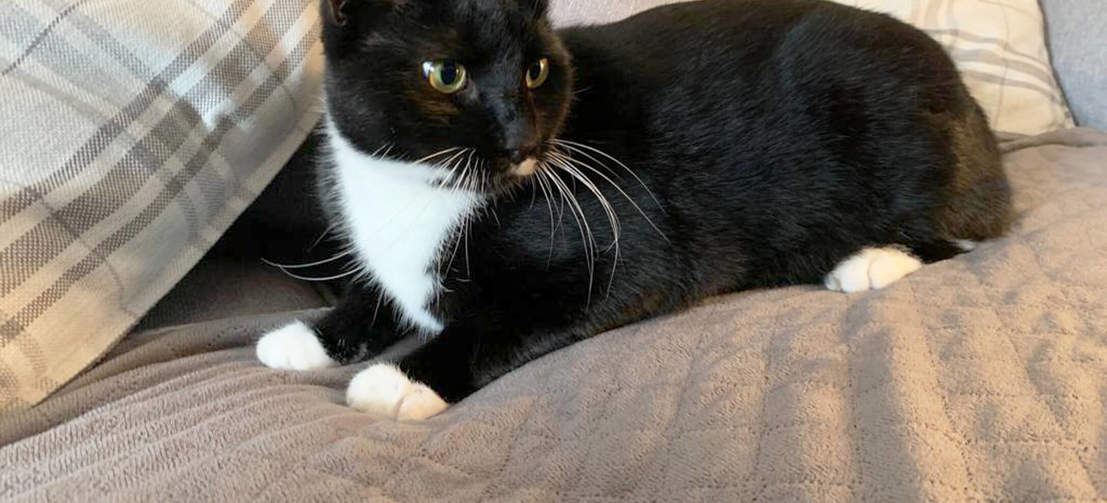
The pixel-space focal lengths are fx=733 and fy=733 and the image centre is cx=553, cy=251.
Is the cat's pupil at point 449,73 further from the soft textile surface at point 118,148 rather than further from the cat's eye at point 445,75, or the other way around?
the soft textile surface at point 118,148

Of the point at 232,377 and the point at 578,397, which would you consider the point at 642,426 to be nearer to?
the point at 578,397

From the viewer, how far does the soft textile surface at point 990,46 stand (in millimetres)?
1405

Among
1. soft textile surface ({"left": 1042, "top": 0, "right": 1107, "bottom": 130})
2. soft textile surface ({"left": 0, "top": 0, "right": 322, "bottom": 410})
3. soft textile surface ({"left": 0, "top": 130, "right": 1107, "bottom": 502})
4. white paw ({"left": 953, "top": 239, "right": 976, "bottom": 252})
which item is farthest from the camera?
soft textile surface ({"left": 1042, "top": 0, "right": 1107, "bottom": 130})

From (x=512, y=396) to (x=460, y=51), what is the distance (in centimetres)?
36

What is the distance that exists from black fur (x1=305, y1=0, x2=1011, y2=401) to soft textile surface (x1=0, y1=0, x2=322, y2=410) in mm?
198

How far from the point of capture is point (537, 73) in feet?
2.73

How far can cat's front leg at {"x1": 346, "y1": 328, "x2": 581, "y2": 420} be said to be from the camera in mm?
799

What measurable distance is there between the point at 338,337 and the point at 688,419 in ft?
1.66

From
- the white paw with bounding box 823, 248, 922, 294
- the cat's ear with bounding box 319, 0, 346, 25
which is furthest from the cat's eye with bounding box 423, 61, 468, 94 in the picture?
the white paw with bounding box 823, 248, 922, 294

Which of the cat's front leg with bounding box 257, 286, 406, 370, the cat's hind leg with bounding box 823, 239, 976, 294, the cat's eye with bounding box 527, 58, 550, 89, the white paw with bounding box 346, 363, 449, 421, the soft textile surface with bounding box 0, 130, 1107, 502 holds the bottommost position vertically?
the cat's front leg with bounding box 257, 286, 406, 370

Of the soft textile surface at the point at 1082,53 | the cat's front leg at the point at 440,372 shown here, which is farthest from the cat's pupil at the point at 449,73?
the soft textile surface at the point at 1082,53

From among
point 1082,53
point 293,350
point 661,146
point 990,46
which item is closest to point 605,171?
point 661,146

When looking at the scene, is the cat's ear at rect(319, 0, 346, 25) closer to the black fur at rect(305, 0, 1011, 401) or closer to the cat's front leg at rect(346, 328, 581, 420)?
the black fur at rect(305, 0, 1011, 401)

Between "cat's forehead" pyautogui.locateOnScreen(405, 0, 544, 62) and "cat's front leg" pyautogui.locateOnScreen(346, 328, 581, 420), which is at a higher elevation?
"cat's forehead" pyautogui.locateOnScreen(405, 0, 544, 62)
